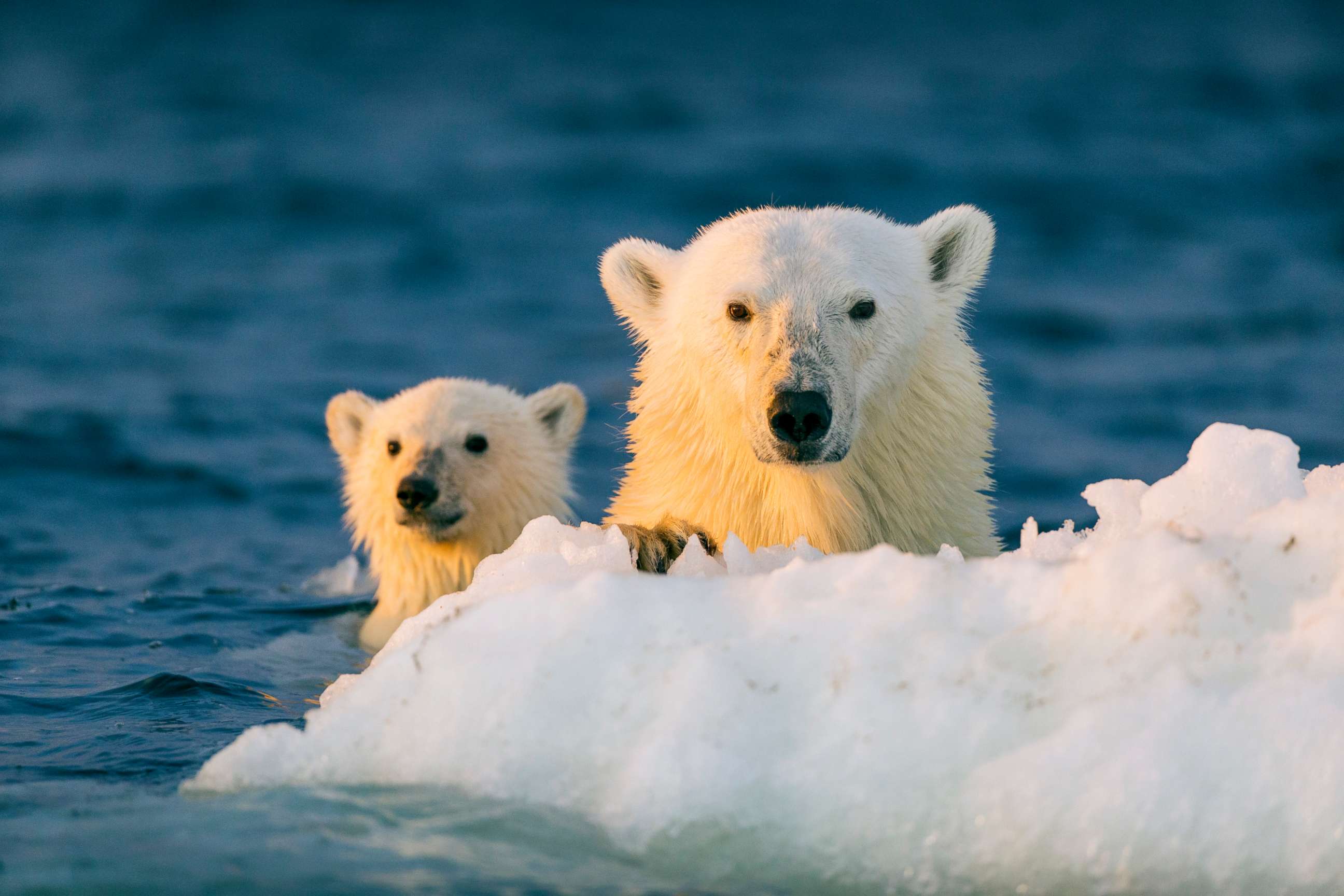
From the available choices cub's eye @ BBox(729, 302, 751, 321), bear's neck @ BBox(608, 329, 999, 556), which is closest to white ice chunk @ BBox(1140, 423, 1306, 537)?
bear's neck @ BBox(608, 329, 999, 556)

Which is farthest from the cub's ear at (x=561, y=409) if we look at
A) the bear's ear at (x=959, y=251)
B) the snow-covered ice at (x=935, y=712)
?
the snow-covered ice at (x=935, y=712)

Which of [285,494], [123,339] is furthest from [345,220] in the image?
[285,494]

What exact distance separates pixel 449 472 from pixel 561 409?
0.86 meters

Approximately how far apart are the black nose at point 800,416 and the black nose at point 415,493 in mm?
2833

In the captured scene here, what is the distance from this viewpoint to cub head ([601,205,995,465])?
373 centimetres

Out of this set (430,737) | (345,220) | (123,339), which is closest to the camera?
(430,737)

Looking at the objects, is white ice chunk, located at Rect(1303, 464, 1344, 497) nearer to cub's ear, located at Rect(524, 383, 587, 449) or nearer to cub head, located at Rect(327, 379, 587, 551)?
cub head, located at Rect(327, 379, 587, 551)

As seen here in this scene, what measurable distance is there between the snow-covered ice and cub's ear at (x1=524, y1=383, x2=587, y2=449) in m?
4.01

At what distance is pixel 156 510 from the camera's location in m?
9.52

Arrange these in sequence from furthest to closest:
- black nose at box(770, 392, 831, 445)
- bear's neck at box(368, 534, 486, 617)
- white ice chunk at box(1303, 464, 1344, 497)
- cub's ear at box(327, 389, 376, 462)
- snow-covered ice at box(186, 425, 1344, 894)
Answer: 1. cub's ear at box(327, 389, 376, 462)
2. bear's neck at box(368, 534, 486, 617)
3. black nose at box(770, 392, 831, 445)
4. white ice chunk at box(1303, 464, 1344, 497)
5. snow-covered ice at box(186, 425, 1344, 894)

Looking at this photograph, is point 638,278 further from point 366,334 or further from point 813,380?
point 366,334

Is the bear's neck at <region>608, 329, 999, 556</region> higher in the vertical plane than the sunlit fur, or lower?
lower

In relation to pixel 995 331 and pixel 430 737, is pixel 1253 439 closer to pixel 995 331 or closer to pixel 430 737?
pixel 430 737

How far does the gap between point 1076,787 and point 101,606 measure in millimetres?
5722
